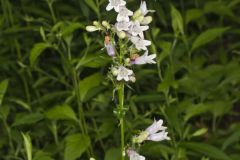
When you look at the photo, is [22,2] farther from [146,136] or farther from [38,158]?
→ [146,136]

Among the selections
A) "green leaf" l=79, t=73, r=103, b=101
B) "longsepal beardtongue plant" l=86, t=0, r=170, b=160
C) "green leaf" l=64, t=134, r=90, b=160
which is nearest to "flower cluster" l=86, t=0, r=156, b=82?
"longsepal beardtongue plant" l=86, t=0, r=170, b=160

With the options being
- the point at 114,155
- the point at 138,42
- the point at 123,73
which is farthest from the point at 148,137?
the point at 114,155

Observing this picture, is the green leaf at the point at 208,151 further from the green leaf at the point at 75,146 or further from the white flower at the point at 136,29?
the white flower at the point at 136,29

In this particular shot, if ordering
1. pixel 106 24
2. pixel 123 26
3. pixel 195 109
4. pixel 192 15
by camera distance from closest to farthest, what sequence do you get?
pixel 123 26 → pixel 106 24 → pixel 195 109 → pixel 192 15

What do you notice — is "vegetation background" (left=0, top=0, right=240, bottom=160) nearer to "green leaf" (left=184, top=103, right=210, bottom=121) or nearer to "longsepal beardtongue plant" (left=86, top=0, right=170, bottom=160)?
"green leaf" (left=184, top=103, right=210, bottom=121)

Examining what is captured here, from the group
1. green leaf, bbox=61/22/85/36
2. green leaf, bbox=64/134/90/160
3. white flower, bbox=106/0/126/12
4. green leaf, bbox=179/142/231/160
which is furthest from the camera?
green leaf, bbox=61/22/85/36

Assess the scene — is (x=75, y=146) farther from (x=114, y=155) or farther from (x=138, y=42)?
(x=138, y=42)

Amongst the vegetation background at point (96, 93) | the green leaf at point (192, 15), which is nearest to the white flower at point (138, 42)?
the vegetation background at point (96, 93)

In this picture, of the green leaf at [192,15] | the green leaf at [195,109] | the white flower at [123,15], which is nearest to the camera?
the white flower at [123,15]
